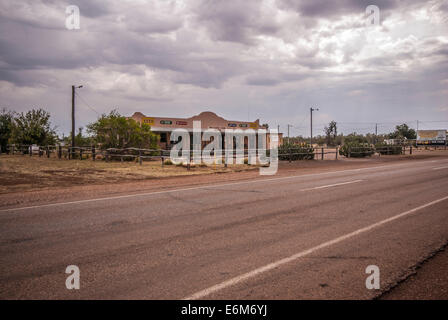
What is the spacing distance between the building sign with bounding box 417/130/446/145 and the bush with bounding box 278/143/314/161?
47078mm

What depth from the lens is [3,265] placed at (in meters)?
4.46

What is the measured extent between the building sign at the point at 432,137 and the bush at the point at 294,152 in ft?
154

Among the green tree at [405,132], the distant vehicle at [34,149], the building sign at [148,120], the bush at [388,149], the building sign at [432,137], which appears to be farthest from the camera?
the green tree at [405,132]

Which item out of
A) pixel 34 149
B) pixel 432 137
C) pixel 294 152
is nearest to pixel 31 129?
pixel 34 149

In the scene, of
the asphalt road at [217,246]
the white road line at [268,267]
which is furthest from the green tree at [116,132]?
the white road line at [268,267]

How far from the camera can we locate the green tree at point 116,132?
1140 inches

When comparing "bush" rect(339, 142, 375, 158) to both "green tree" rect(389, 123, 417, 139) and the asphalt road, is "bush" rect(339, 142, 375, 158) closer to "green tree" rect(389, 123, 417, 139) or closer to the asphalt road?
the asphalt road

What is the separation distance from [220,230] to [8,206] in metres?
6.43
